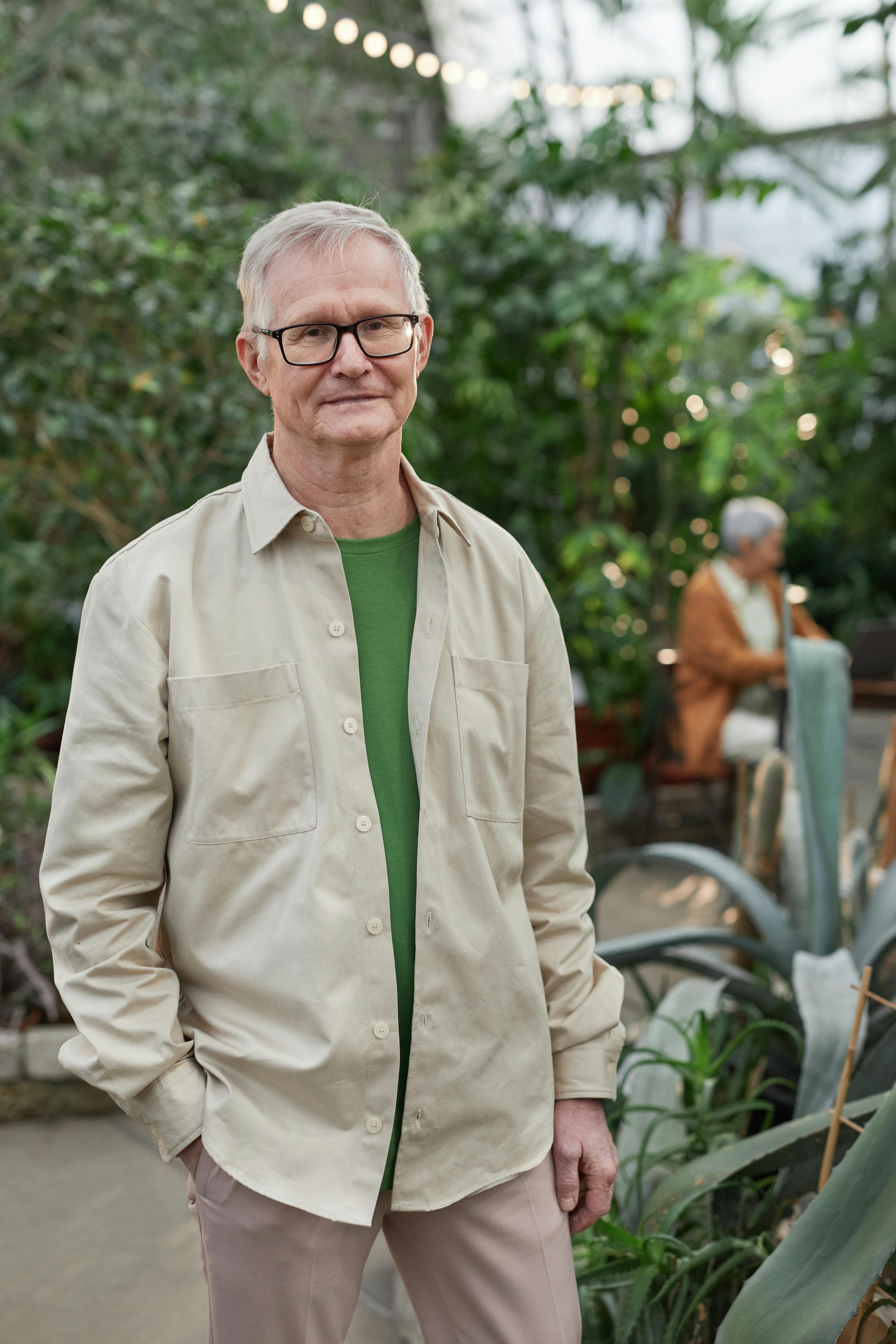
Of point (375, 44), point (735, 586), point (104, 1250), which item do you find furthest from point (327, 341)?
point (375, 44)

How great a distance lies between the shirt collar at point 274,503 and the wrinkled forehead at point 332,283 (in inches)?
6.4

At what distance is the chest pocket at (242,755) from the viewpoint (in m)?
1.20

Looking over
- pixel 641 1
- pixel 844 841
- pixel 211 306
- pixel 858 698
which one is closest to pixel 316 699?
pixel 844 841

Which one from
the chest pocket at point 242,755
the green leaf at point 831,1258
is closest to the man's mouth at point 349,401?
the chest pocket at point 242,755

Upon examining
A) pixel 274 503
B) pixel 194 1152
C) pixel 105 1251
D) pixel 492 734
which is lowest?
pixel 105 1251

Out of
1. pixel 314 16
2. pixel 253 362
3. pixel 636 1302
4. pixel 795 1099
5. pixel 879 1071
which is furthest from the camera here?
pixel 314 16

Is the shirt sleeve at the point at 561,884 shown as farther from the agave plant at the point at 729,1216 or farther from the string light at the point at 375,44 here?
the string light at the point at 375,44

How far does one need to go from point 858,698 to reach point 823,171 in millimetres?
4828

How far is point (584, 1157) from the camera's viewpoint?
136 centimetres

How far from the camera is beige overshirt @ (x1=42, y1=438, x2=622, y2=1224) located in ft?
3.86

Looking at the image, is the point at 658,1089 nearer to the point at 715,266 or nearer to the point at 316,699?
the point at 316,699

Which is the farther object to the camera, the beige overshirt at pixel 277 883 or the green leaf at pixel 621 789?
the green leaf at pixel 621 789

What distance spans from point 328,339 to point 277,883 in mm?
572

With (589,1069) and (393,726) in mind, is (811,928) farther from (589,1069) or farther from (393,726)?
(393,726)
